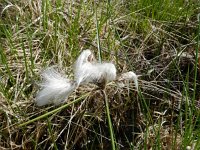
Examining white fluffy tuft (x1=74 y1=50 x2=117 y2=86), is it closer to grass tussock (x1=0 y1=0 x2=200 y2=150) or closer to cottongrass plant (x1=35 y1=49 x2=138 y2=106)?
cottongrass plant (x1=35 y1=49 x2=138 y2=106)

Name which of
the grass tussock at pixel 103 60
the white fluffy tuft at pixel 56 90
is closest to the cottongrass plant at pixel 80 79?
the white fluffy tuft at pixel 56 90

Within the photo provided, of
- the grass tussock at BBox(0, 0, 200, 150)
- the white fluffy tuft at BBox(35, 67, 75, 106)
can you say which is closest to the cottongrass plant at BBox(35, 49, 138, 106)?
the white fluffy tuft at BBox(35, 67, 75, 106)

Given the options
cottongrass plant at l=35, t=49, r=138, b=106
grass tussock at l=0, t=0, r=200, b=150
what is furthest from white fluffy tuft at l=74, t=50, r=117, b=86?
grass tussock at l=0, t=0, r=200, b=150

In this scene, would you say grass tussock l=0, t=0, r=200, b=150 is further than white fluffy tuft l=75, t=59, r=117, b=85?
Yes

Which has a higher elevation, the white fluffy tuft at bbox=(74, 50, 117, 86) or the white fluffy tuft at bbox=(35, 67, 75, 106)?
the white fluffy tuft at bbox=(74, 50, 117, 86)

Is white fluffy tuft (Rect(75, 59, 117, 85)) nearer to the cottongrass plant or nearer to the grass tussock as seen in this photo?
the cottongrass plant

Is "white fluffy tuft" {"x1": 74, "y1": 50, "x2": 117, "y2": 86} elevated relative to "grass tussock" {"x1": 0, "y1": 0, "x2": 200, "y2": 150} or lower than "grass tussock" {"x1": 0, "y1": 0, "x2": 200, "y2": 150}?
elevated

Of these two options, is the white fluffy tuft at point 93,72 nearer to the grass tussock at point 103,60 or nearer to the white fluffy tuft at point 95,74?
the white fluffy tuft at point 95,74

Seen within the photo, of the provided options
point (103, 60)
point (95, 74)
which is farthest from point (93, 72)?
point (103, 60)
